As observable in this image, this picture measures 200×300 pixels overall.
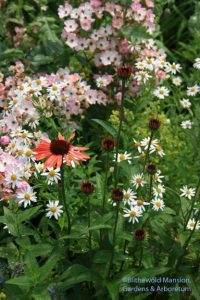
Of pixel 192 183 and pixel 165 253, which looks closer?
pixel 165 253

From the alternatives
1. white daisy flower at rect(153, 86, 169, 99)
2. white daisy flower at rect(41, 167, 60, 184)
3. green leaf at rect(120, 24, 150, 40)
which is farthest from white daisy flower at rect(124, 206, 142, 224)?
green leaf at rect(120, 24, 150, 40)

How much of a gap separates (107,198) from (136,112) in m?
0.87

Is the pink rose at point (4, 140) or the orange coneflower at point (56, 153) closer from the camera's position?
the orange coneflower at point (56, 153)

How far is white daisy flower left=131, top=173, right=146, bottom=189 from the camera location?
6.43 ft

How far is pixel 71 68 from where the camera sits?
3160mm

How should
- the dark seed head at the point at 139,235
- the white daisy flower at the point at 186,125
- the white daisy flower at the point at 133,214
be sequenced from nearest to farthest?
the dark seed head at the point at 139,235, the white daisy flower at the point at 133,214, the white daisy flower at the point at 186,125

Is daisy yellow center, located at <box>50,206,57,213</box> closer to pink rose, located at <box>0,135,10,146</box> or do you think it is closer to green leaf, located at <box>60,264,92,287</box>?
green leaf, located at <box>60,264,92,287</box>

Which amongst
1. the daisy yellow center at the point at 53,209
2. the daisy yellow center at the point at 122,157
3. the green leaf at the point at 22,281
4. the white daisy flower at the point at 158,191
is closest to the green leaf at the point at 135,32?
the daisy yellow center at the point at 122,157

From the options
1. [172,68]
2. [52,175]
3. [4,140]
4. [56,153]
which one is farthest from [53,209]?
[172,68]

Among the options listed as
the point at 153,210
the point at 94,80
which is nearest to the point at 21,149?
the point at 153,210

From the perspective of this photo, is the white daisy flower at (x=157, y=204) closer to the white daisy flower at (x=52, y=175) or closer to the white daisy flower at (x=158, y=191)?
the white daisy flower at (x=158, y=191)

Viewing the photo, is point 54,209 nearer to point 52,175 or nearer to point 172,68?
point 52,175

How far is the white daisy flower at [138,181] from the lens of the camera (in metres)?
1.96

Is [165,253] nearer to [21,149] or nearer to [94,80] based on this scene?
[21,149]
